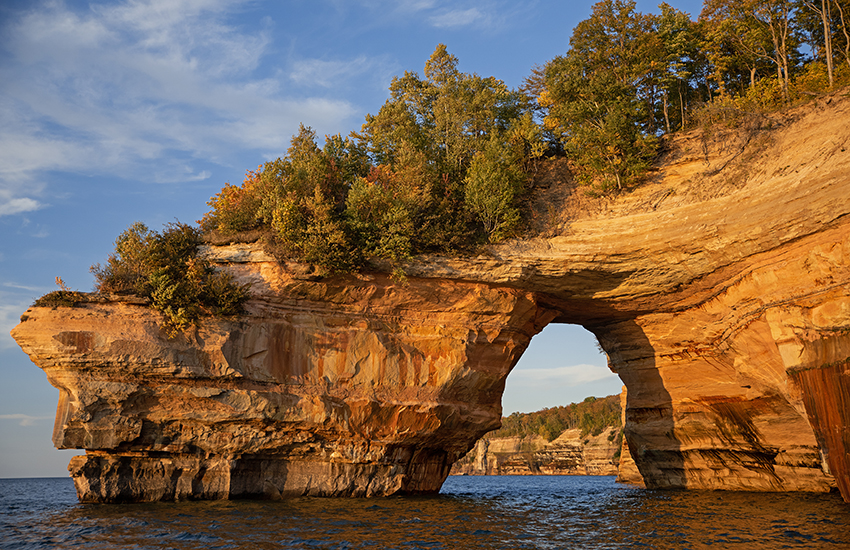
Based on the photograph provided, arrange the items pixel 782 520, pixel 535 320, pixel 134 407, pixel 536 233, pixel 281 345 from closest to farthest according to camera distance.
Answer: pixel 782 520 → pixel 134 407 → pixel 281 345 → pixel 536 233 → pixel 535 320

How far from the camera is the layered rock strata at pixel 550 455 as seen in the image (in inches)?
3265

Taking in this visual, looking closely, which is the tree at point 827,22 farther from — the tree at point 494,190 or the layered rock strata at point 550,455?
the layered rock strata at point 550,455

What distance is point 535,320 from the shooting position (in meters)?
24.2

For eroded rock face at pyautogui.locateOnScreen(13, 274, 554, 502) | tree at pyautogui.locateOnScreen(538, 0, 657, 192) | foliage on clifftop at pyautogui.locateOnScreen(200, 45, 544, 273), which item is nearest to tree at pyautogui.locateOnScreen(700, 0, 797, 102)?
tree at pyautogui.locateOnScreen(538, 0, 657, 192)

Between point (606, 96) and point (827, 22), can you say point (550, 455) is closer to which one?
point (606, 96)

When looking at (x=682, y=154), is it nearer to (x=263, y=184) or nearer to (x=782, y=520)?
(x=782, y=520)

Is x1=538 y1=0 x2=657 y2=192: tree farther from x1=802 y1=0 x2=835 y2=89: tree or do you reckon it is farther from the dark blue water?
the dark blue water

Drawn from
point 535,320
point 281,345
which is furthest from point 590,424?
point 281,345

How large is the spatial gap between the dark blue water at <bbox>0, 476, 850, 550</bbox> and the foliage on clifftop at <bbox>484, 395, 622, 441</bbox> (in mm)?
73789

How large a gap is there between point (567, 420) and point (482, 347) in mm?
100704

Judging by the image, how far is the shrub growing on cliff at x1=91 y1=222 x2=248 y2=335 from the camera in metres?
18.7

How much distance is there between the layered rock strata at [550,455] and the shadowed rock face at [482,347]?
205ft

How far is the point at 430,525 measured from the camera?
14062 millimetres

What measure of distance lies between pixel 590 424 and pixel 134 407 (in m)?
81.6
